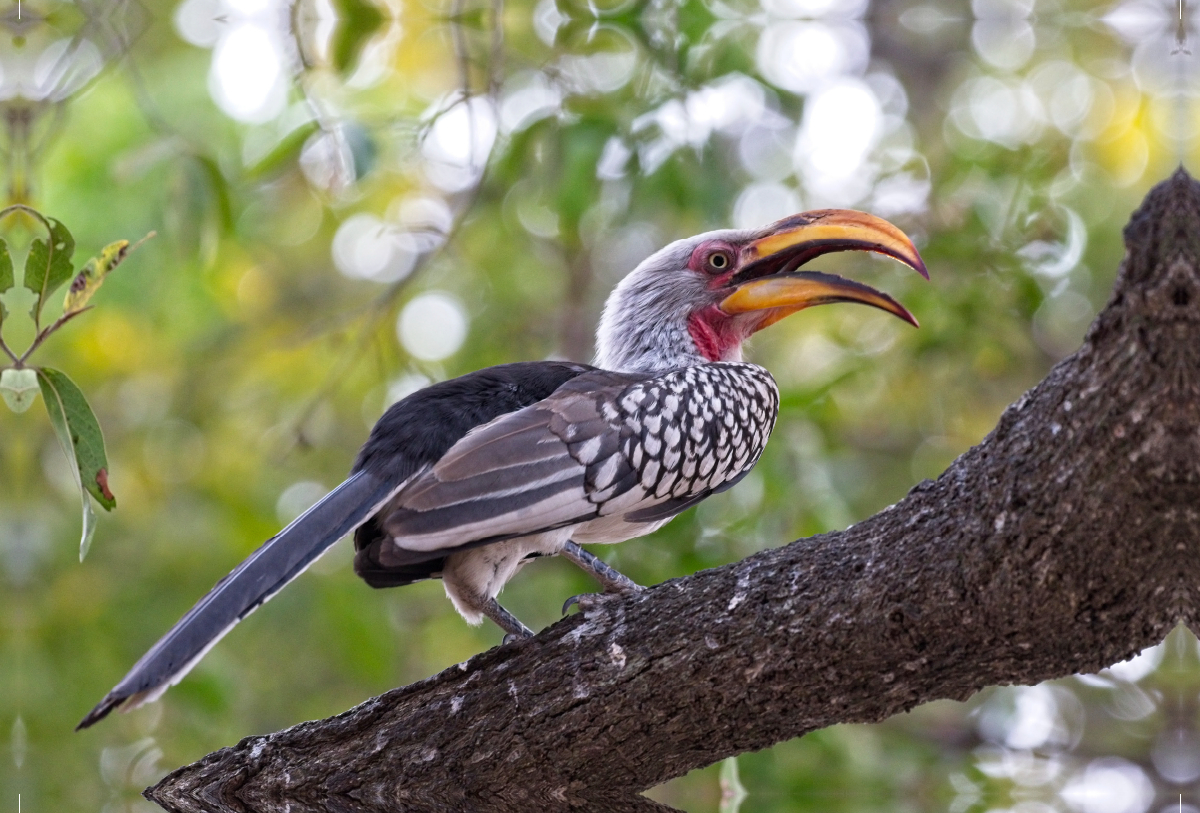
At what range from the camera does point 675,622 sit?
254 centimetres

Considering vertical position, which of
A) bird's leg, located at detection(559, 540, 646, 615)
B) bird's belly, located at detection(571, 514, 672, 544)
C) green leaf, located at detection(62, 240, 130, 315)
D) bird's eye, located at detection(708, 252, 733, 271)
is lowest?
bird's leg, located at detection(559, 540, 646, 615)

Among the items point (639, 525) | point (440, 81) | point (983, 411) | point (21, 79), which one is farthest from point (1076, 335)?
point (21, 79)

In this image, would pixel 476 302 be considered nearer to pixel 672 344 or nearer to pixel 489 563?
pixel 672 344

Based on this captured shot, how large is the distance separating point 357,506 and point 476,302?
16.0 ft

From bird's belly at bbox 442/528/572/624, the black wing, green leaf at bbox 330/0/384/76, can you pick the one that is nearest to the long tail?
the black wing

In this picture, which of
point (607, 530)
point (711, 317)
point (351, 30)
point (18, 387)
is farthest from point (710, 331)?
point (18, 387)

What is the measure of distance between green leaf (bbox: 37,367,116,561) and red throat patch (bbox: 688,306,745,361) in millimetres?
1850

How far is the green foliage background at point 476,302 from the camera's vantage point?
4328 mm

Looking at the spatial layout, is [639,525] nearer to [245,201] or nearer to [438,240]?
[438,240]

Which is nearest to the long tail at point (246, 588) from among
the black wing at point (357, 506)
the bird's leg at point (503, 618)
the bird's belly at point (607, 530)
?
the black wing at point (357, 506)

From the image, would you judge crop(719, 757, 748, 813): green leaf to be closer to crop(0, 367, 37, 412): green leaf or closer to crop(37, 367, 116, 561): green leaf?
crop(37, 367, 116, 561): green leaf

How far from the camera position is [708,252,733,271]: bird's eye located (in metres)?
3.74

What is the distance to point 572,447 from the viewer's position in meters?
2.93

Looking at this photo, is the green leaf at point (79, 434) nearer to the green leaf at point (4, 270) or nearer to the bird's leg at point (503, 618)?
the green leaf at point (4, 270)
